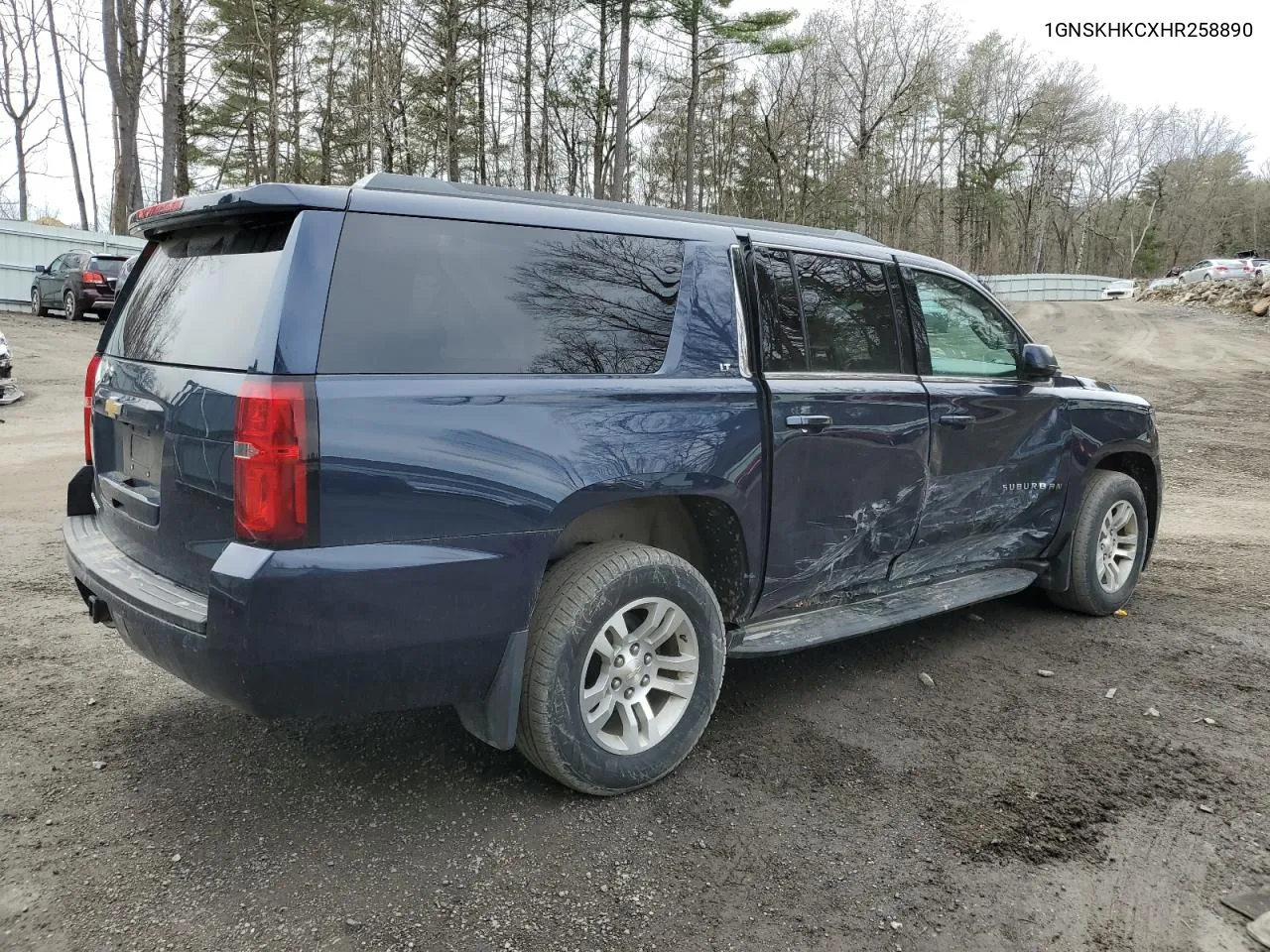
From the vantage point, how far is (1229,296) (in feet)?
102

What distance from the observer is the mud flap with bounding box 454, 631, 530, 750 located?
2.84 m

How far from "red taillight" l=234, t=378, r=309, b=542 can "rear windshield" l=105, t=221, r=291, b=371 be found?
0.56 ft

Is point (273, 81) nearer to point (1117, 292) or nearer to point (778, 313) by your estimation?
point (778, 313)

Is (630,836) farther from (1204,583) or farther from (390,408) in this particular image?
(1204,583)

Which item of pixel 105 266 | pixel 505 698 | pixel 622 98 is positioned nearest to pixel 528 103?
pixel 622 98

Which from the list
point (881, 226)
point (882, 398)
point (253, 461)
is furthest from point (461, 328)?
point (881, 226)

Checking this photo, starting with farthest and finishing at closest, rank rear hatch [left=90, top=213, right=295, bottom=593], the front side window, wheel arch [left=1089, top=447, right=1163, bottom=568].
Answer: wheel arch [left=1089, top=447, right=1163, bottom=568] → the front side window → rear hatch [left=90, top=213, right=295, bottom=593]

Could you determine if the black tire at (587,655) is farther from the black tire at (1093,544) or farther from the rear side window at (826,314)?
the black tire at (1093,544)

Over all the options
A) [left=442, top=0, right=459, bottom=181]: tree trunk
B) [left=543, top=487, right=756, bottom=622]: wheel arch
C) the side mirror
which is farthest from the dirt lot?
[left=442, top=0, right=459, bottom=181]: tree trunk

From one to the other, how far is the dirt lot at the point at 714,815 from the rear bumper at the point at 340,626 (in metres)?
0.47

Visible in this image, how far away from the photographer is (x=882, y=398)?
3.88 m

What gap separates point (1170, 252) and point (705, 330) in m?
83.0

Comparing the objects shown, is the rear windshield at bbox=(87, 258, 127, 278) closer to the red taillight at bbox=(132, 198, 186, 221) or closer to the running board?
the red taillight at bbox=(132, 198, 186, 221)

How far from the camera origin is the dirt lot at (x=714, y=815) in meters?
2.49
